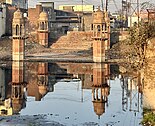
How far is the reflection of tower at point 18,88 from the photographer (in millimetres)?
15872

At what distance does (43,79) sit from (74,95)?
6.22 meters

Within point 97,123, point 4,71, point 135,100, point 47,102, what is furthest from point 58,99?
point 4,71

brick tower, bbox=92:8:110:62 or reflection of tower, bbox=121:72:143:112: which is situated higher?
brick tower, bbox=92:8:110:62

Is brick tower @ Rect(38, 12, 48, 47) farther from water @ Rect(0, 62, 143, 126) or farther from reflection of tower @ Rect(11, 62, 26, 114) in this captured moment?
water @ Rect(0, 62, 143, 126)

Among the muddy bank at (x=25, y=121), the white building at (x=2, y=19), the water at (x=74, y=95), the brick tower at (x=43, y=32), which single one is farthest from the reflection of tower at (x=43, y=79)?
the white building at (x=2, y=19)

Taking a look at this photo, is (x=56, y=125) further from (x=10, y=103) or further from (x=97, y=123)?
(x=10, y=103)

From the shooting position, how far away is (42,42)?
46.2 meters

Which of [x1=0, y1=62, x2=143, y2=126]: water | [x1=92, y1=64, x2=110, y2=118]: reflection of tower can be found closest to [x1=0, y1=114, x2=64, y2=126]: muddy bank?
[x1=0, y1=62, x2=143, y2=126]: water

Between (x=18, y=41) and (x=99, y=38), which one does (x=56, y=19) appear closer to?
(x=18, y=41)

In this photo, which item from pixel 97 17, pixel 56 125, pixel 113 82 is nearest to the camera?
pixel 56 125

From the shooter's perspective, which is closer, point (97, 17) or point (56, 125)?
point (56, 125)

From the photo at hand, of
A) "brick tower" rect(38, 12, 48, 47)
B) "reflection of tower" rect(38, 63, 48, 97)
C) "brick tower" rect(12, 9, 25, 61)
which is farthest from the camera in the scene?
"brick tower" rect(38, 12, 48, 47)

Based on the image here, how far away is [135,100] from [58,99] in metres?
3.33

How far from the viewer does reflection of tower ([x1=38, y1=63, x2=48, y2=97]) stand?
2021 cm
